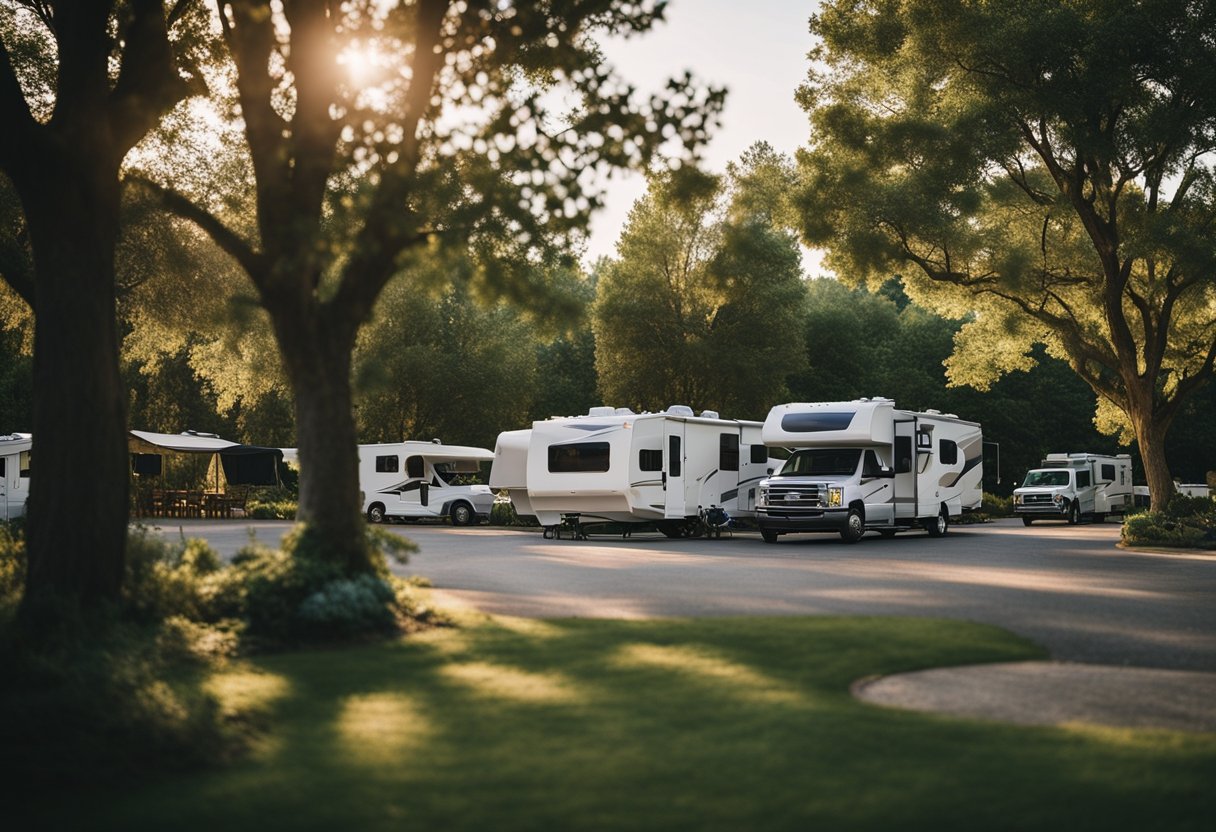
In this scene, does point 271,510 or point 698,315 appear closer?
point 271,510

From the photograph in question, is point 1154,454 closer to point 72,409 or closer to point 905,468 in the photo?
point 905,468

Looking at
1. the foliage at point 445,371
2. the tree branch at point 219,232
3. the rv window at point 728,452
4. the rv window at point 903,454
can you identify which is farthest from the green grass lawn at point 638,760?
the foliage at point 445,371

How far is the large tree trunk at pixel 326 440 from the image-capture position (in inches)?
454

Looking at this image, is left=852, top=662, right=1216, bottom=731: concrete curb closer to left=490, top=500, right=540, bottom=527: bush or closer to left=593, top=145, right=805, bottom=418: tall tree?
left=490, top=500, right=540, bottom=527: bush

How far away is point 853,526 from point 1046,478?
1852 cm

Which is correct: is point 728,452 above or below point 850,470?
above

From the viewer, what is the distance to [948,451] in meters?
30.1

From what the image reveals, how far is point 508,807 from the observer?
17.7 feet

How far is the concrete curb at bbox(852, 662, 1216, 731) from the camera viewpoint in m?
7.28

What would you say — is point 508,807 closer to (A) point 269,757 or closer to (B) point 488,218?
(A) point 269,757

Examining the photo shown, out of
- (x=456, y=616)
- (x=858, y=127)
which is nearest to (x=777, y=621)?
(x=456, y=616)

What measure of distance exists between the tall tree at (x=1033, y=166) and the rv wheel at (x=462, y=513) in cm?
1351

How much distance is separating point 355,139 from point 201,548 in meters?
4.58

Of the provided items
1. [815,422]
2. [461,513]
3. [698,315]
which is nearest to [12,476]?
[461,513]
